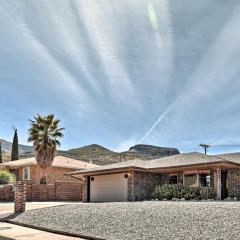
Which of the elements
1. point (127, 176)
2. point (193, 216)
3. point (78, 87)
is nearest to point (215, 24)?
→ point (193, 216)

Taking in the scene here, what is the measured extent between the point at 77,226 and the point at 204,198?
43.1ft

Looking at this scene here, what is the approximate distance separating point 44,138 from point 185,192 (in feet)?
57.9

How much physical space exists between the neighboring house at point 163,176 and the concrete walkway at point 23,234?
13780 millimetres

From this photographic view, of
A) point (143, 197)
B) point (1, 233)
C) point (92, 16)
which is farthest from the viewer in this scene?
point (143, 197)

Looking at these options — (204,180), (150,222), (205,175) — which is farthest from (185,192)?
(150,222)

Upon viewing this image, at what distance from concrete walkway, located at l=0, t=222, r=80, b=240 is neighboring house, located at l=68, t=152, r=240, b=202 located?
1378 centimetres

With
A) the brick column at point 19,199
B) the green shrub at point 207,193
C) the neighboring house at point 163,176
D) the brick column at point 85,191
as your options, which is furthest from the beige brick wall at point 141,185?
the brick column at point 19,199

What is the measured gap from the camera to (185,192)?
1019 inches

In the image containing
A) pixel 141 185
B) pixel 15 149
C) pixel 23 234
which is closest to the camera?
pixel 23 234

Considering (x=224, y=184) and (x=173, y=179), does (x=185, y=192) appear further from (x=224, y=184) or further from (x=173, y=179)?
(x=173, y=179)

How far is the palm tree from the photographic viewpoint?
37844 millimetres

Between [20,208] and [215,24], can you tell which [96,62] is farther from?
[20,208]

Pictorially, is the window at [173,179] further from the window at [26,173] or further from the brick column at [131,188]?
the window at [26,173]

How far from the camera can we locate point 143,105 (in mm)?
25812
